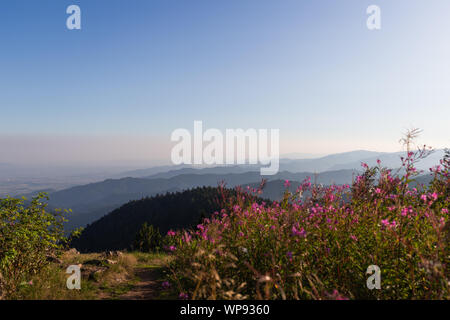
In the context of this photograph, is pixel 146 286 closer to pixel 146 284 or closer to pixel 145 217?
pixel 146 284

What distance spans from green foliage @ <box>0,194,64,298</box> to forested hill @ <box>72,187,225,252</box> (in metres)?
94.7

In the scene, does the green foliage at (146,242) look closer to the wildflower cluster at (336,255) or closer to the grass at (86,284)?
the grass at (86,284)

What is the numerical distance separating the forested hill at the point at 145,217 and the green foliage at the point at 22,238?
94.7m

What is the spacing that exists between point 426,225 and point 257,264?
313 centimetres

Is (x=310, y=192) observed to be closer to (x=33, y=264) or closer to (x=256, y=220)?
(x=256, y=220)

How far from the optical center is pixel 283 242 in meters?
4.30

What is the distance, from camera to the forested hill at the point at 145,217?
10519cm

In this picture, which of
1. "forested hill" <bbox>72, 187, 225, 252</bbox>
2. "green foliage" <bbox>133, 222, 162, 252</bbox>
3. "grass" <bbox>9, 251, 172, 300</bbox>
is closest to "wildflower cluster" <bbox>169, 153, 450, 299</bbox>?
"grass" <bbox>9, 251, 172, 300</bbox>

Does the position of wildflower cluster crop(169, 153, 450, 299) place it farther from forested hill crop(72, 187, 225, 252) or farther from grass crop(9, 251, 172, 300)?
forested hill crop(72, 187, 225, 252)

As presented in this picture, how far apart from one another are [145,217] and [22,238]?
124 m

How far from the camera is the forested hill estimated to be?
105188mm

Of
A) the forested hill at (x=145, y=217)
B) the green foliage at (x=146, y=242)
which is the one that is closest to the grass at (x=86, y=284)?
the green foliage at (x=146, y=242)

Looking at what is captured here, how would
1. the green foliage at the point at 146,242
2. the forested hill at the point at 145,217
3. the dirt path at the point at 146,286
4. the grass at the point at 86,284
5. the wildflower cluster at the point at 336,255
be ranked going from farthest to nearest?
the forested hill at the point at 145,217
the green foliage at the point at 146,242
the dirt path at the point at 146,286
the grass at the point at 86,284
the wildflower cluster at the point at 336,255
